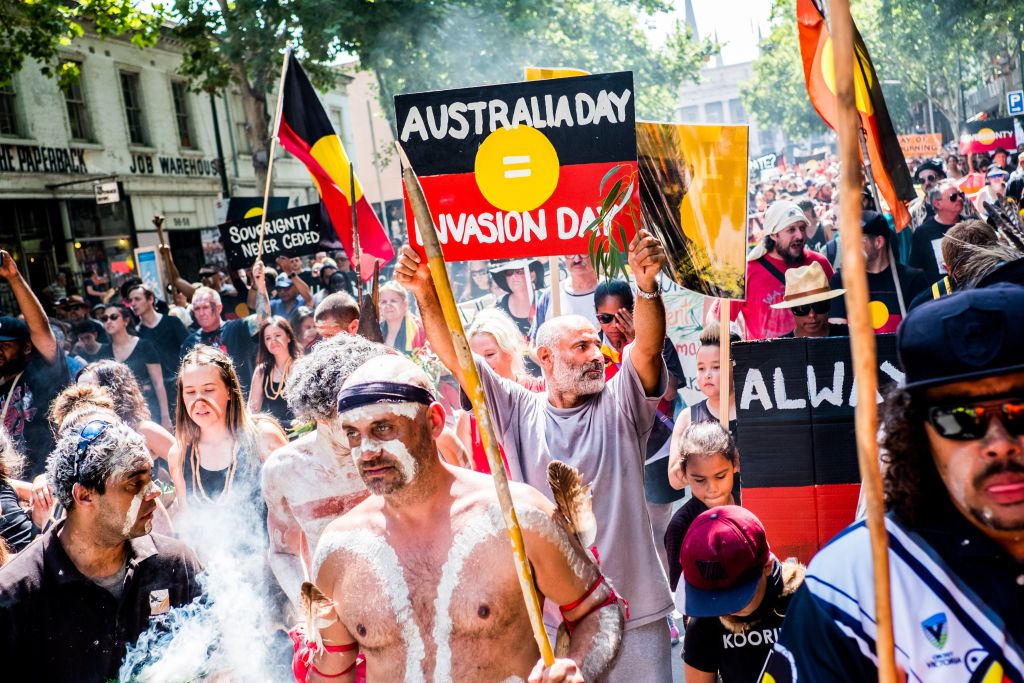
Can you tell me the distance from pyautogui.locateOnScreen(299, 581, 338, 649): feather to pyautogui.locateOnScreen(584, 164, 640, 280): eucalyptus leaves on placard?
6.14ft

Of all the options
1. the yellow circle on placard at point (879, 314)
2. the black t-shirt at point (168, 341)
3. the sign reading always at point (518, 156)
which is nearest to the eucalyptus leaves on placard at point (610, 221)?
the sign reading always at point (518, 156)

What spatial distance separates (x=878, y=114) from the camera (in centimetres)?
495

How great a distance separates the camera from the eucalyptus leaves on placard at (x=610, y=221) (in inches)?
168

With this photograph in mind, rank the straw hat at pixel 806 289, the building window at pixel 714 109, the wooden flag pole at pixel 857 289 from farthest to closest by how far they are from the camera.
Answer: the building window at pixel 714 109, the straw hat at pixel 806 289, the wooden flag pole at pixel 857 289

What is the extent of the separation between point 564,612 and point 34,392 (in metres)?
4.65

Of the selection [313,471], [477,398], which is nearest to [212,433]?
[313,471]

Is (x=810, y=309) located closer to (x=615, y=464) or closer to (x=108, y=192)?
(x=615, y=464)

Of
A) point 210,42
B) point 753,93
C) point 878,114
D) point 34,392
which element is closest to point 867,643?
point 878,114

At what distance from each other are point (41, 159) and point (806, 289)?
2008 centimetres

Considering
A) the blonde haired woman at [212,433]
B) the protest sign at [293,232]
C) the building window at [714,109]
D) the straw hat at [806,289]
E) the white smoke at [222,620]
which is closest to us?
the white smoke at [222,620]

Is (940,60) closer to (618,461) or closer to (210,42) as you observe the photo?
(210,42)

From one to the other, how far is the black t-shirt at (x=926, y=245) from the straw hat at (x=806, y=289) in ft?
6.53

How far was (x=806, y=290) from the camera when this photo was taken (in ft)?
18.7

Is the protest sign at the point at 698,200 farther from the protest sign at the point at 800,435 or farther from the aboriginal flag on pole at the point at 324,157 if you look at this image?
the aboriginal flag on pole at the point at 324,157
